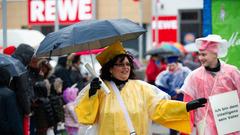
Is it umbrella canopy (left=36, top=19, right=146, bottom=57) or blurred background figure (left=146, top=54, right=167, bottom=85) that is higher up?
umbrella canopy (left=36, top=19, right=146, bottom=57)

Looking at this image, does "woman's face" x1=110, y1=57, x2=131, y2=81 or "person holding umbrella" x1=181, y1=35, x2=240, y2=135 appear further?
"person holding umbrella" x1=181, y1=35, x2=240, y2=135

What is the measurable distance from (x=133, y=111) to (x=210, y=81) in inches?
55.9

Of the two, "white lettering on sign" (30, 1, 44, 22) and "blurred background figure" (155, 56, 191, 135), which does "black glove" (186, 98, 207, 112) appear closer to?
"blurred background figure" (155, 56, 191, 135)

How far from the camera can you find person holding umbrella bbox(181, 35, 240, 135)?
7047 mm

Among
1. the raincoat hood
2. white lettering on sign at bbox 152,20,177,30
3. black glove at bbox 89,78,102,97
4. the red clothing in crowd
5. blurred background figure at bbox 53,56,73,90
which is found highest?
the raincoat hood

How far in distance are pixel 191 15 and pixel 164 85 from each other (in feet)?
77.9

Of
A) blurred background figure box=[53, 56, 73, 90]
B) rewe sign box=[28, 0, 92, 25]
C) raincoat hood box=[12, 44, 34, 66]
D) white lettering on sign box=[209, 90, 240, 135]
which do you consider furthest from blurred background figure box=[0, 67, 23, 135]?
rewe sign box=[28, 0, 92, 25]

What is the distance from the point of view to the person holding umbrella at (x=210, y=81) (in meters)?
7.05

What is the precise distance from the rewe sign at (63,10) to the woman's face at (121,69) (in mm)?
6709

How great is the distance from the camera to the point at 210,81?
7070 mm

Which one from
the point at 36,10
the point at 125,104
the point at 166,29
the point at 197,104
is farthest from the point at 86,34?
the point at 166,29

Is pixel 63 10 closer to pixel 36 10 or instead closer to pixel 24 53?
pixel 36 10

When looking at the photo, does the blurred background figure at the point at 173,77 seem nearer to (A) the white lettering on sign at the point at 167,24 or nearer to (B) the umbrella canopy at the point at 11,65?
(B) the umbrella canopy at the point at 11,65

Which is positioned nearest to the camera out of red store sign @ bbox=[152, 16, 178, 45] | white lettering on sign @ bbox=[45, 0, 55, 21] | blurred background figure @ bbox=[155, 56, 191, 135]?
blurred background figure @ bbox=[155, 56, 191, 135]
